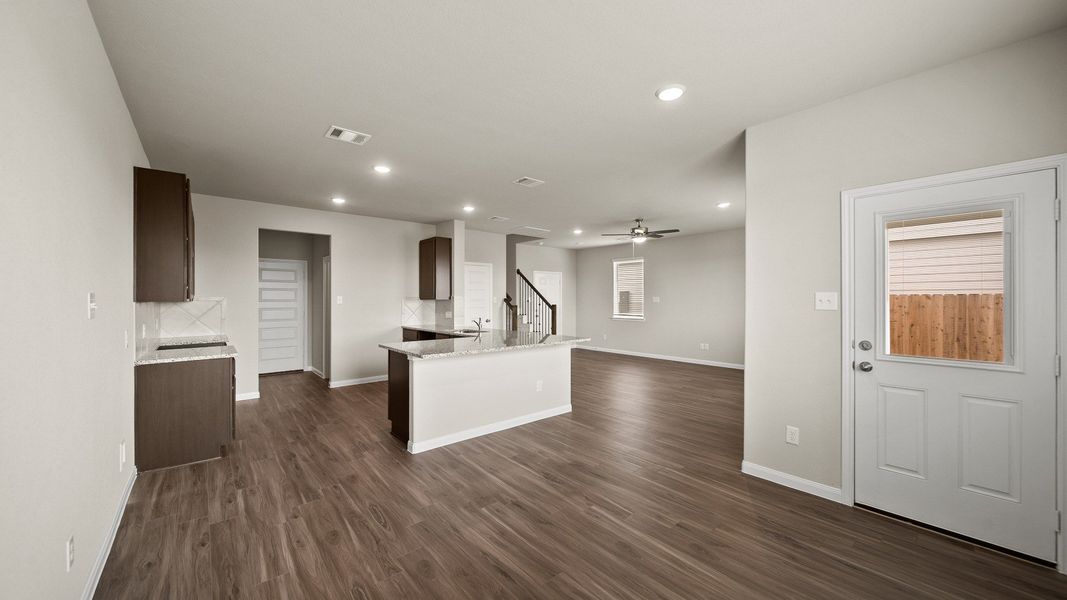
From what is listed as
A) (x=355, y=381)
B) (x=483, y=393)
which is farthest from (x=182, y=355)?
(x=355, y=381)

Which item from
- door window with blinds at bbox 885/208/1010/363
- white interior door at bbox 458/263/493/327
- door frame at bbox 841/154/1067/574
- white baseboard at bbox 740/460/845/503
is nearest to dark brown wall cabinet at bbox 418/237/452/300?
white interior door at bbox 458/263/493/327

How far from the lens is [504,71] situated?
2494mm

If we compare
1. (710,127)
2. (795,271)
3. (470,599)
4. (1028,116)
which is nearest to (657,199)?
(710,127)

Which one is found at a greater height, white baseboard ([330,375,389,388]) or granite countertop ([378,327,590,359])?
granite countertop ([378,327,590,359])

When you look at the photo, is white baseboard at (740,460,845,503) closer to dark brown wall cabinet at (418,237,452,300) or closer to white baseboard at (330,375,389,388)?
dark brown wall cabinet at (418,237,452,300)

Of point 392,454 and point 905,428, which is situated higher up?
point 905,428

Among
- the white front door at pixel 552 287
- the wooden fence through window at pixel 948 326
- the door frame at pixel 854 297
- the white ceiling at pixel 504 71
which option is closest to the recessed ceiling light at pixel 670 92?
the white ceiling at pixel 504 71

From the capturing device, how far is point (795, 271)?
305cm

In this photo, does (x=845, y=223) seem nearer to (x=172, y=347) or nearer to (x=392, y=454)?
(x=392, y=454)

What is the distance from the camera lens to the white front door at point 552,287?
1062 cm

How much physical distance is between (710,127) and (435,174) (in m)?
2.71

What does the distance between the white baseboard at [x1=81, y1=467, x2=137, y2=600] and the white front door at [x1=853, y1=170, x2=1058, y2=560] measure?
4237 mm

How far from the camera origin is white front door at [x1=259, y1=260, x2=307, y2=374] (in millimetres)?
7309

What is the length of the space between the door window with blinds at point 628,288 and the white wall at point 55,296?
29.0 feet
